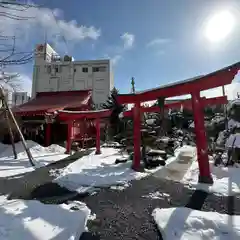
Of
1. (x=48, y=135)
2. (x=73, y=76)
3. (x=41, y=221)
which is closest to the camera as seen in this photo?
(x=41, y=221)

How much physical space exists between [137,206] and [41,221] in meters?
1.68

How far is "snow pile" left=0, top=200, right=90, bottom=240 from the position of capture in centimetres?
258

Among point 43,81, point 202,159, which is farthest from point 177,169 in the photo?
point 43,81

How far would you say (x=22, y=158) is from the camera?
9.62m

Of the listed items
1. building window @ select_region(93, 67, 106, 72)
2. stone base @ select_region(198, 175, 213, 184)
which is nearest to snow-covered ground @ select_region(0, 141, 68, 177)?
stone base @ select_region(198, 175, 213, 184)

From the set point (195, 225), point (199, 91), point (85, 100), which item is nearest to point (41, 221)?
point (195, 225)

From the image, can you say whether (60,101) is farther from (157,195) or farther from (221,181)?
(221,181)

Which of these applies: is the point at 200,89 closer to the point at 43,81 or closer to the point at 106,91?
the point at 106,91

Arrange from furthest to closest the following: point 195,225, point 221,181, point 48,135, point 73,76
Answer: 1. point 73,76
2. point 48,135
3. point 221,181
4. point 195,225

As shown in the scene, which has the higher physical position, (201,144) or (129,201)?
(201,144)

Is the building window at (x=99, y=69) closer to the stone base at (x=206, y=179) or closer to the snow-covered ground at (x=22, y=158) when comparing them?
the snow-covered ground at (x=22, y=158)

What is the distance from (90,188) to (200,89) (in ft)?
12.5

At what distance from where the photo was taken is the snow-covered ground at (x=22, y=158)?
7.27 metres

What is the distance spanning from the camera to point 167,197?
406 cm
